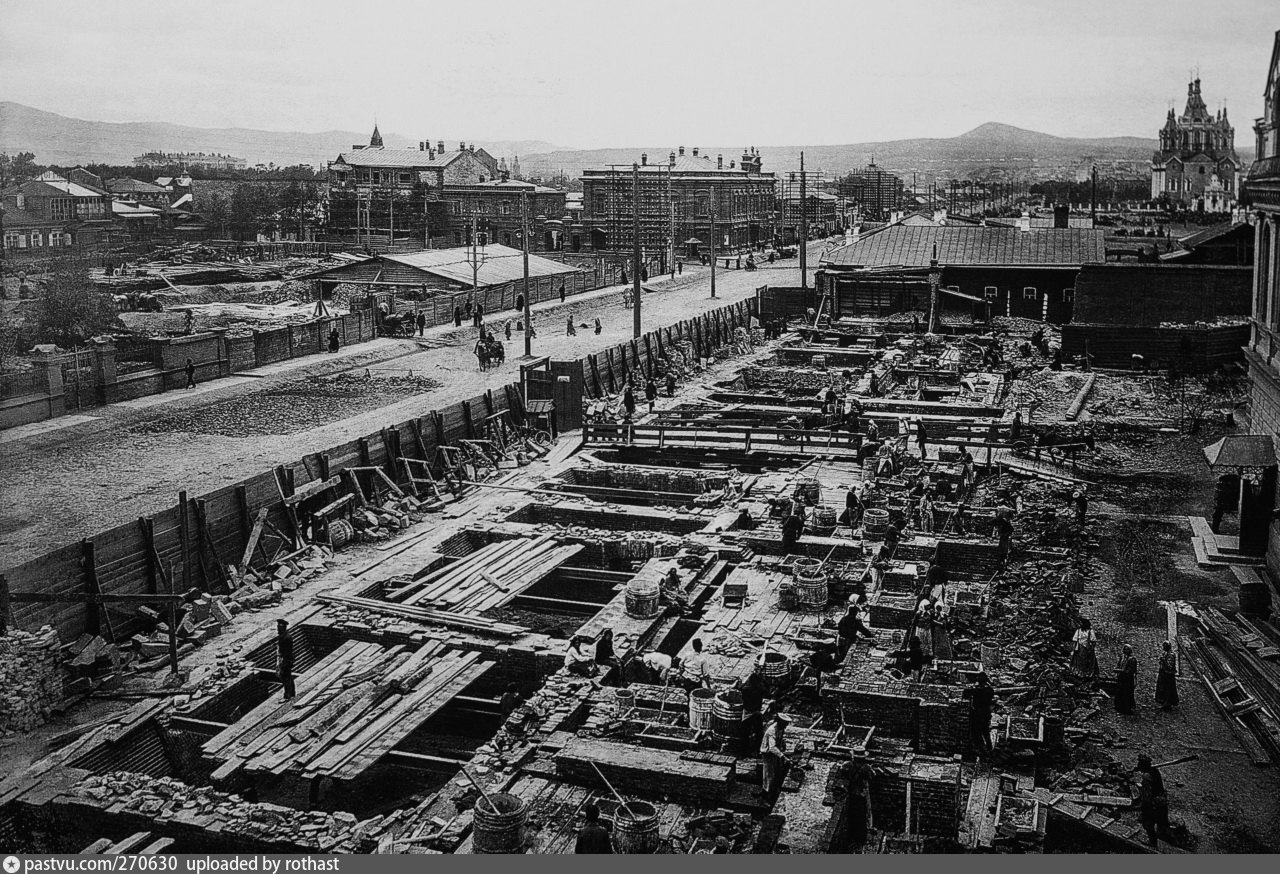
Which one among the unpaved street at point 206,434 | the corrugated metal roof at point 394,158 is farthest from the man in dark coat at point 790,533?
the corrugated metal roof at point 394,158

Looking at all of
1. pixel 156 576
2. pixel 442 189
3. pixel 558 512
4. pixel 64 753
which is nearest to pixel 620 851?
pixel 64 753

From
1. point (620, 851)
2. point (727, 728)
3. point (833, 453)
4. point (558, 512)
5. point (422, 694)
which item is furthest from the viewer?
point (833, 453)

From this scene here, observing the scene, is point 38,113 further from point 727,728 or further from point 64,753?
point 727,728

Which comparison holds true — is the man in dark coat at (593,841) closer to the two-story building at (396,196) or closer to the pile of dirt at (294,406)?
the pile of dirt at (294,406)

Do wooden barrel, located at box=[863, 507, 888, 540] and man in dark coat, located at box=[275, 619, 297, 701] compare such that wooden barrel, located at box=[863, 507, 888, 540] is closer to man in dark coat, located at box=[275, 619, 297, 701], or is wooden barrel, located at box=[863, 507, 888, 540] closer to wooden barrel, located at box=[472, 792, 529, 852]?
man in dark coat, located at box=[275, 619, 297, 701]

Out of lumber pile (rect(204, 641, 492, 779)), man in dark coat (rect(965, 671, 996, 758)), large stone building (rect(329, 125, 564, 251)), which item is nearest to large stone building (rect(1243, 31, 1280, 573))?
man in dark coat (rect(965, 671, 996, 758))

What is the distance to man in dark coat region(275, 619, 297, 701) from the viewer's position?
53.5 feet

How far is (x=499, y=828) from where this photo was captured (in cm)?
1194

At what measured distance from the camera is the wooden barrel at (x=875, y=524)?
23.3m

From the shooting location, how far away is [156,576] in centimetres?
1962

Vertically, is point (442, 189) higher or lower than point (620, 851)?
higher

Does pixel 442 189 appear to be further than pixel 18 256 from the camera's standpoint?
Yes

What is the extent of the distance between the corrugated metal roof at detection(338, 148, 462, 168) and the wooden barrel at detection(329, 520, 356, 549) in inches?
3166

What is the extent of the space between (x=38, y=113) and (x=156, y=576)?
416 inches
